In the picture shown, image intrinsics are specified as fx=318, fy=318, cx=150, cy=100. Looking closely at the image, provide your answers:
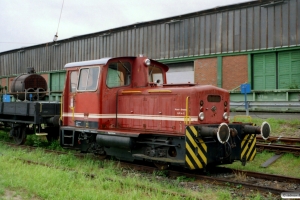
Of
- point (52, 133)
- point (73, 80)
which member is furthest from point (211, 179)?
point (52, 133)

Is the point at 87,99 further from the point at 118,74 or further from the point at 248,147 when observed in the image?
the point at 248,147

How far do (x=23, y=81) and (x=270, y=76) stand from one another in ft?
40.4

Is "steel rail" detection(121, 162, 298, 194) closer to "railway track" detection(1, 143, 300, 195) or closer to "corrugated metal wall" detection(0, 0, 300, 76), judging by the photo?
"railway track" detection(1, 143, 300, 195)

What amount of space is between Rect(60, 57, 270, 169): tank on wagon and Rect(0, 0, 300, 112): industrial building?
8.72 metres

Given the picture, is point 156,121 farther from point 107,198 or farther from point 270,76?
point 270,76

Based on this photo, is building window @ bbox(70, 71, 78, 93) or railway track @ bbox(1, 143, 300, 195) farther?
building window @ bbox(70, 71, 78, 93)

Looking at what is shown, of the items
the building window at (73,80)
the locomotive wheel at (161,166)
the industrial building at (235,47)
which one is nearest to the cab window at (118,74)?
the building window at (73,80)

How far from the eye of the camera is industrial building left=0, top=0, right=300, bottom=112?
1630 cm

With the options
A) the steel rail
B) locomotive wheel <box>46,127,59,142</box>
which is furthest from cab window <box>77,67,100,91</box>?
locomotive wheel <box>46,127,59,142</box>

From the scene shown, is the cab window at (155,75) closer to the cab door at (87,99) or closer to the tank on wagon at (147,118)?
the tank on wagon at (147,118)

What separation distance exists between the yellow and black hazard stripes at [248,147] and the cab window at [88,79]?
160 inches

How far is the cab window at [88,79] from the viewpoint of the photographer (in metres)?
8.45

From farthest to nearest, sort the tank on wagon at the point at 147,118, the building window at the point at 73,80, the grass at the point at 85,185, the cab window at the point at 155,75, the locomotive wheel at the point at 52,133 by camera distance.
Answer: the locomotive wheel at the point at 52,133, the building window at the point at 73,80, the cab window at the point at 155,75, the tank on wagon at the point at 147,118, the grass at the point at 85,185

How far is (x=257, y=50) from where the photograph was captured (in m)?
17.2
